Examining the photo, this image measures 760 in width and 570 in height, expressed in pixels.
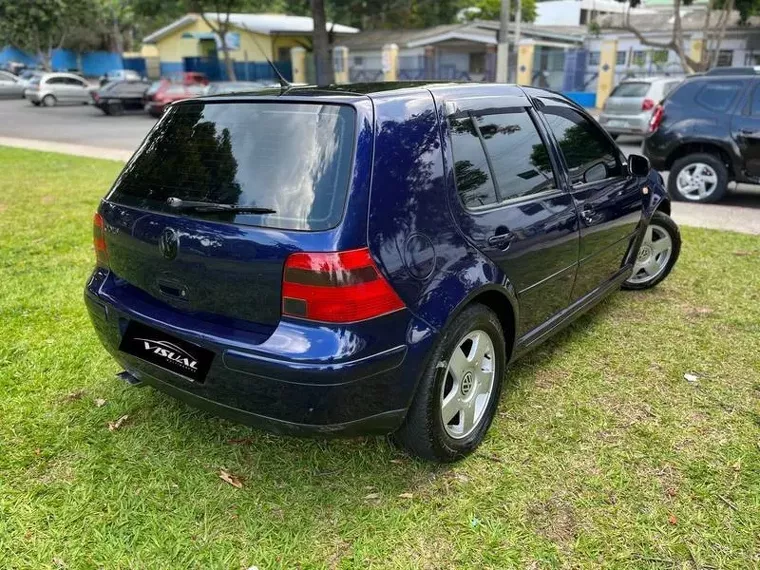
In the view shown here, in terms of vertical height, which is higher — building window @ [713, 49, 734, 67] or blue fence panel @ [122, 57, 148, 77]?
building window @ [713, 49, 734, 67]

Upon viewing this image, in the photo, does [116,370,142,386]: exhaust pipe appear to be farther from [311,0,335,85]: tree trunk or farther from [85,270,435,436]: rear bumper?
[311,0,335,85]: tree trunk

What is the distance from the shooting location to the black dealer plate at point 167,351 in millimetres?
2518

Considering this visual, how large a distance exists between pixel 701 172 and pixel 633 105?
6.75 meters

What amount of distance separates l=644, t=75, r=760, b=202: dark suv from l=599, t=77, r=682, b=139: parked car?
5808 mm

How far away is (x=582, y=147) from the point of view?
384cm

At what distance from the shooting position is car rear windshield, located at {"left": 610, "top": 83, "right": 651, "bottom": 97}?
14.7 m

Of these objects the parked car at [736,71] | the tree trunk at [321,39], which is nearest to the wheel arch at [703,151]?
the parked car at [736,71]

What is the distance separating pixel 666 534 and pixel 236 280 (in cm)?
195

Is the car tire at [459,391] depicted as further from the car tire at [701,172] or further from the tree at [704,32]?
the tree at [704,32]

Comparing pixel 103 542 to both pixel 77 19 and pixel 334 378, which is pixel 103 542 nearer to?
pixel 334 378

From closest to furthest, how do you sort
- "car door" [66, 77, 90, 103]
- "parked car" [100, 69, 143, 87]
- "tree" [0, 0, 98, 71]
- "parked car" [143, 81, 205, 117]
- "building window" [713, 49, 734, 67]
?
"parked car" [143, 81, 205, 117]
"building window" [713, 49, 734, 67]
"car door" [66, 77, 90, 103]
"parked car" [100, 69, 143, 87]
"tree" [0, 0, 98, 71]

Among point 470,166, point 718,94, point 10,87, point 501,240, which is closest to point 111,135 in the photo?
point 718,94

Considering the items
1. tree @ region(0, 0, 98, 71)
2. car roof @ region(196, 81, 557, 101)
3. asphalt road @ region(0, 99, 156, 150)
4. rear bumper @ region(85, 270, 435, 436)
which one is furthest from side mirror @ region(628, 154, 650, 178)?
tree @ region(0, 0, 98, 71)

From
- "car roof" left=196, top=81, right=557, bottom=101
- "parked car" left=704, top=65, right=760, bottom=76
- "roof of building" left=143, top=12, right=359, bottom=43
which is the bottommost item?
"parked car" left=704, top=65, right=760, bottom=76
